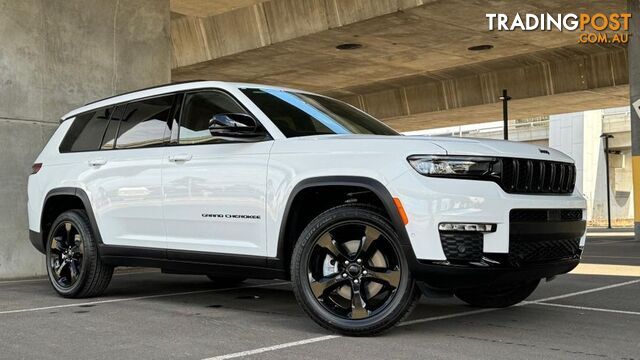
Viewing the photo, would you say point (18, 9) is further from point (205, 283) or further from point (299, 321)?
point (299, 321)

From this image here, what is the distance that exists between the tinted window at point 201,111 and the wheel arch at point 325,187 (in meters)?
1.08

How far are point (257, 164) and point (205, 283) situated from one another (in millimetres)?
3430

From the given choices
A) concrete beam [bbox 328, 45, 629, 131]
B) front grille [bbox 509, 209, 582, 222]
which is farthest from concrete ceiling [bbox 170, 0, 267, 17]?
front grille [bbox 509, 209, 582, 222]

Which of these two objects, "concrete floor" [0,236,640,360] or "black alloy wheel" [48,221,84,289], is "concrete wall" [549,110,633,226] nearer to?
"concrete floor" [0,236,640,360]

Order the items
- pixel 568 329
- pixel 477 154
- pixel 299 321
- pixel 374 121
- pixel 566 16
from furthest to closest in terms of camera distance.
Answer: pixel 566 16, pixel 374 121, pixel 299 321, pixel 568 329, pixel 477 154

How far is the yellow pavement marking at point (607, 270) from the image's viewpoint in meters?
9.16

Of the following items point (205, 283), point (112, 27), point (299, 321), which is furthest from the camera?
point (112, 27)

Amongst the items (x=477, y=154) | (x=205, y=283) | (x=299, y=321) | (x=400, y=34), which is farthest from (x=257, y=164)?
(x=400, y=34)

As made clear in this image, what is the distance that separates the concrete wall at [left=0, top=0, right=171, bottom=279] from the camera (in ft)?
29.0

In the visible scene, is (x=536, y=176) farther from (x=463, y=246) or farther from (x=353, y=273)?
(x=353, y=273)

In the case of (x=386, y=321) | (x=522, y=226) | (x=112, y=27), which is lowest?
(x=386, y=321)

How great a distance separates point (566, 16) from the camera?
696 inches

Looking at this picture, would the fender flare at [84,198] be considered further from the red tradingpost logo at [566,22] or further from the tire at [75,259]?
the red tradingpost logo at [566,22]

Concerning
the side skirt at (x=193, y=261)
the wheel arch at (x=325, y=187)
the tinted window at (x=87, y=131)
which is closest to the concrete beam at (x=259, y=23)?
the tinted window at (x=87, y=131)
